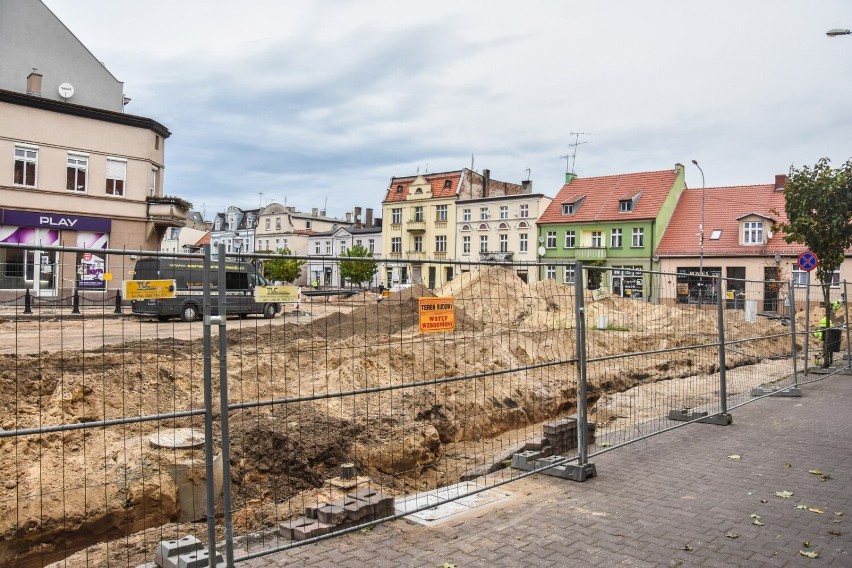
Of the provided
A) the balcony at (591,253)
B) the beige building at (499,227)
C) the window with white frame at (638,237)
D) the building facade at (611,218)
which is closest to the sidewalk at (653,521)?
the building facade at (611,218)

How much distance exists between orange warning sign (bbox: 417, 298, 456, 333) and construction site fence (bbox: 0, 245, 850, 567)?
17 mm

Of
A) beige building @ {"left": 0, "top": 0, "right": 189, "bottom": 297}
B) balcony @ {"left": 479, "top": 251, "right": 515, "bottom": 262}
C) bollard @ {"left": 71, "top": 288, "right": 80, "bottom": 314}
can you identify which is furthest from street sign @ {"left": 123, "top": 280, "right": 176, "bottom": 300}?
balcony @ {"left": 479, "top": 251, "right": 515, "bottom": 262}

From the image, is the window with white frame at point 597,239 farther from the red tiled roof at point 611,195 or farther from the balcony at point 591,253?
the red tiled roof at point 611,195

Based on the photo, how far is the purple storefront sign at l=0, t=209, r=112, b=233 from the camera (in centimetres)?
2916

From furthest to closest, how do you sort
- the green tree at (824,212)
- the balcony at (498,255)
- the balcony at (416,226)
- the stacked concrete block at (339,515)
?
the balcony at (416,226) → the balcony at (498,255) → the green tree at (824,212) → the stacked concrete block at (339,515)

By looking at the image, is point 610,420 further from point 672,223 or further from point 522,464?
point 672,223

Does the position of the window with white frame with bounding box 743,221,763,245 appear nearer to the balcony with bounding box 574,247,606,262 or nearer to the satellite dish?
the balcony with bounding box 574,247,606,262

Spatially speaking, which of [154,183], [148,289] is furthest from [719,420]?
[154,183]

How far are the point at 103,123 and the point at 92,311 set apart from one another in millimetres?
31445

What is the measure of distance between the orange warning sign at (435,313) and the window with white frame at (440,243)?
195 ft

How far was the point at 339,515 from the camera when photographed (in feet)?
17.7

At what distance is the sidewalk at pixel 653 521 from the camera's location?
497cm

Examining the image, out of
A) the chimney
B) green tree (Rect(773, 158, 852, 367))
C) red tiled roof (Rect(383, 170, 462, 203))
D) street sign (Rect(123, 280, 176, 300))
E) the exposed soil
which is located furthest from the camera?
red tiled roof (Rect(383, 170, 462, 203))

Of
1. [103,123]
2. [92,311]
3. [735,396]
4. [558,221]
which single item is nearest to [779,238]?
[558,221]
